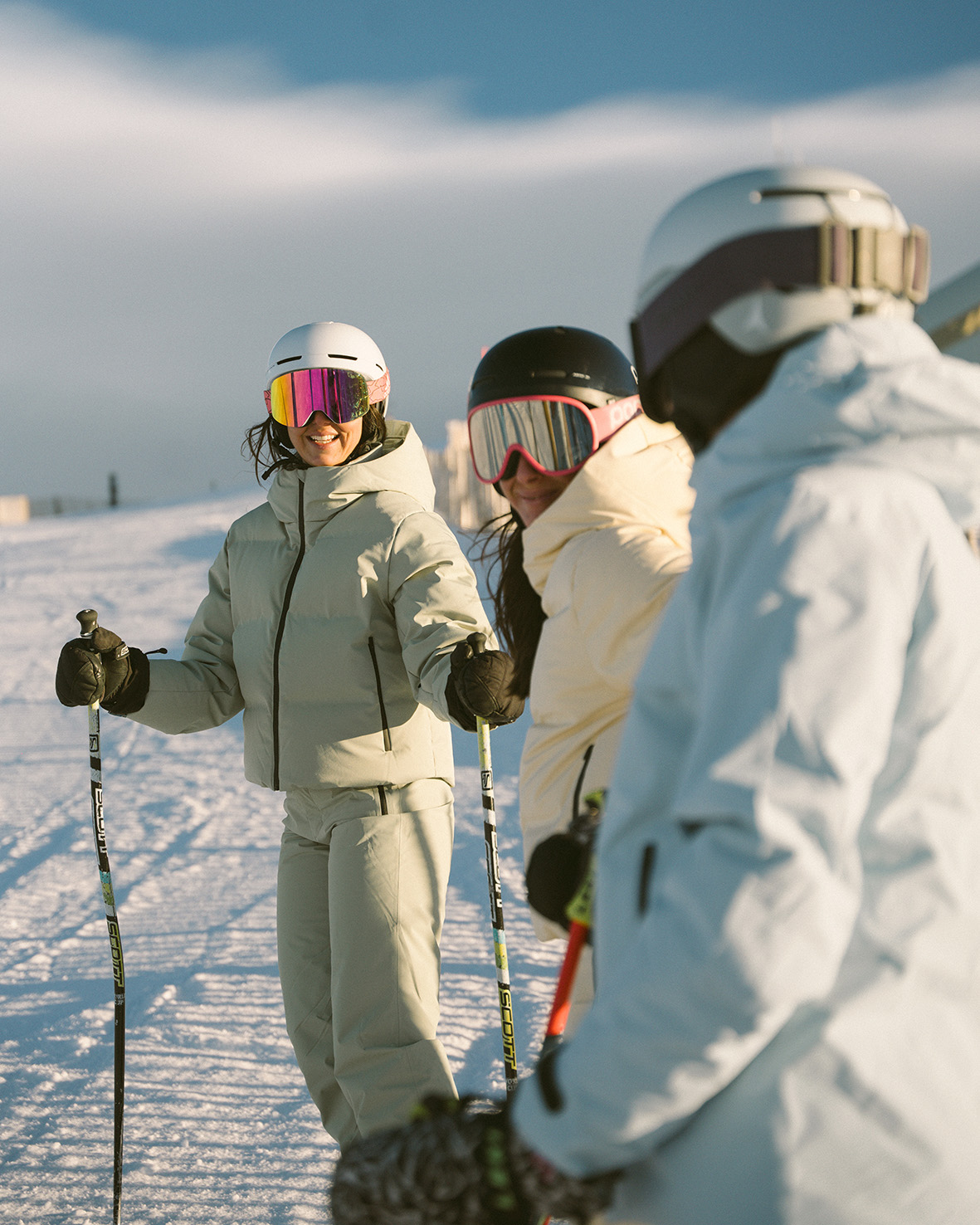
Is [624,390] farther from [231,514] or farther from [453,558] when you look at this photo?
[231,514]

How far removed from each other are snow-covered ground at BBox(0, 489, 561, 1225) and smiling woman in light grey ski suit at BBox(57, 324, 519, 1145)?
0.67 meters

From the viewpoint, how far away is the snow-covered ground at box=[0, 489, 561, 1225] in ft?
10.9

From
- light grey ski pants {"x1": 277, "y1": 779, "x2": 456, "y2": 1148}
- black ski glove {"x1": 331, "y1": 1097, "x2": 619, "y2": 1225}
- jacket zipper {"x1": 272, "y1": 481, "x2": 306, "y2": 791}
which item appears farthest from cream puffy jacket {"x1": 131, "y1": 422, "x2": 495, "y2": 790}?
black ski glove {"x1": 331, "y1": 1097, "x2": 619, "y2": 1225}

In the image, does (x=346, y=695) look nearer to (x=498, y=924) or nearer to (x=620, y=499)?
(x=498, y=924)

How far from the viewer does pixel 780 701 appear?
91 cm

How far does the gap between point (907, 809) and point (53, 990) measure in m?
4.65

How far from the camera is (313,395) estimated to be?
10.6 ft

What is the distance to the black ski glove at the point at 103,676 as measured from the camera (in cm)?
322

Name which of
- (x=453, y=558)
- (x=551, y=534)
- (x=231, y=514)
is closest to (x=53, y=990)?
(x=453, y=558)

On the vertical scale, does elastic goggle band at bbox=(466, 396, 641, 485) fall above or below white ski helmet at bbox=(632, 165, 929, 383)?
below

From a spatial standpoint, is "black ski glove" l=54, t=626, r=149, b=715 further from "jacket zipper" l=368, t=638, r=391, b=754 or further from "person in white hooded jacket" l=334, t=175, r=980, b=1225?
"person in white hooded jacket" l=334, t=175, r=980, b=1225

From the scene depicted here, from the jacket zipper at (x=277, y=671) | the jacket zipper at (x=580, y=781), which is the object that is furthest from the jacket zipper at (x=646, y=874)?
the jacket zipper at (x=277, y=671)

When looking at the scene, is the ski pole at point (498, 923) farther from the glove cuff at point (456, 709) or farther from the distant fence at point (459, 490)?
the distant fence at point (459, 490)

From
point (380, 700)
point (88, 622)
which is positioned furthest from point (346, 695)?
point (88, 622)
